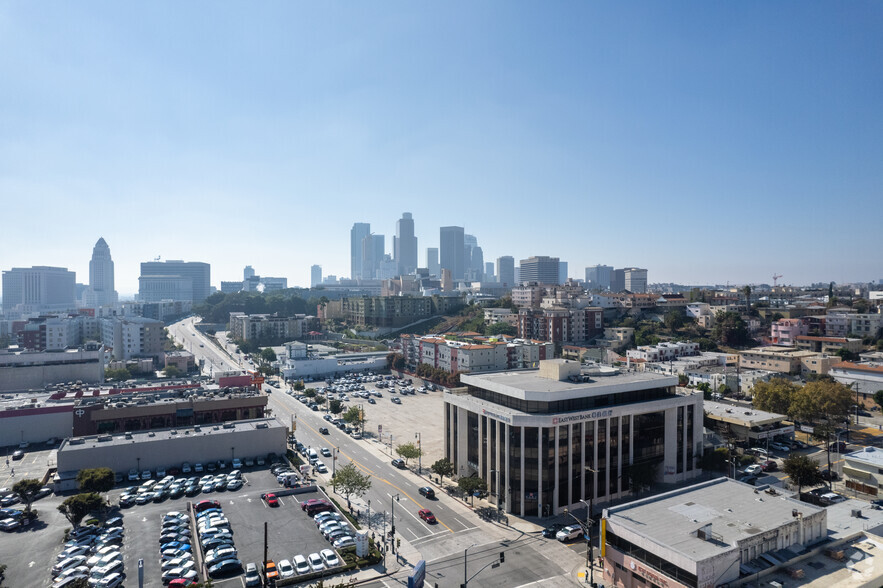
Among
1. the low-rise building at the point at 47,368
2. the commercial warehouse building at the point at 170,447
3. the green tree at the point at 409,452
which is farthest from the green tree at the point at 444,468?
the low-rise building at the point at 47,368

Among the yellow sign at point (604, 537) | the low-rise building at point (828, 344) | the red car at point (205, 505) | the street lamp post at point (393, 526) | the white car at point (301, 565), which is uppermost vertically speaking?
the low-rise building at point (828, 344)

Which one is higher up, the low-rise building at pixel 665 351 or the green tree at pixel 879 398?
the low-rise building at pixel 665 351

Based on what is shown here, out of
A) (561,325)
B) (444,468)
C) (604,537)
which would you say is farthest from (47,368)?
(561,325)

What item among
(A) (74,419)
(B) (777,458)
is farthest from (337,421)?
(B) (777,458)

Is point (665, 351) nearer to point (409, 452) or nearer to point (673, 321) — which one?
point (673, 321)

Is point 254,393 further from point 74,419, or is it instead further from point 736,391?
point 736,391

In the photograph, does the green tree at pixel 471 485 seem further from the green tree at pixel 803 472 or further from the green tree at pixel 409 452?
the green tree at pixel 803 472
